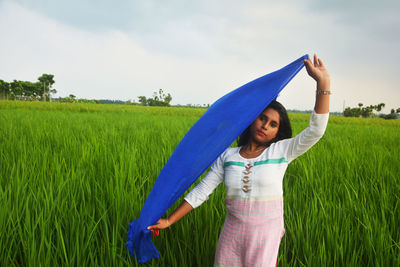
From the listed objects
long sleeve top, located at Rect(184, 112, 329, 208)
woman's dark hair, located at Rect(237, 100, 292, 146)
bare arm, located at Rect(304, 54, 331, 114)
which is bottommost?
long sleeve top, located at Rect(184, 112, 329, 208)

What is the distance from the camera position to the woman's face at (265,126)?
716mm

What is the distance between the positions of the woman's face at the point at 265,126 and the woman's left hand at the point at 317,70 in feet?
0.49

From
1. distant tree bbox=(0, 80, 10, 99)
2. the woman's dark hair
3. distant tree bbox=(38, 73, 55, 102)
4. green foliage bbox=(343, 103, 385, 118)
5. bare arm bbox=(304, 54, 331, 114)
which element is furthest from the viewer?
distant tree bbox=(38, 73, 55, 102)

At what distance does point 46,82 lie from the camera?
58281 mm

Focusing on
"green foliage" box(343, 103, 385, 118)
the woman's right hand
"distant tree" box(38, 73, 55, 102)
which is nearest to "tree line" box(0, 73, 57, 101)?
"distant tree" box(38, 73, 55, 102)

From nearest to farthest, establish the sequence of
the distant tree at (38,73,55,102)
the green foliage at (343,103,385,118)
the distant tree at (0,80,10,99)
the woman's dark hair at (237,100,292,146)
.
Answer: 1. the woman's dark hair at (237,100,292,146)
2. the green foliage at (343,103,385,118)
3. the distant tree at (0,80,10,99)
4. the distant tree at (38,73,55,102)

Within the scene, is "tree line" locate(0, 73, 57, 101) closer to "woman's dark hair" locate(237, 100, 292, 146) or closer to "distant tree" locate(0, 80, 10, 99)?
"distant tree" locate(0, 80, 10, 99)

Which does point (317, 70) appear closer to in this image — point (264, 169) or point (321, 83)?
point (321, 83)

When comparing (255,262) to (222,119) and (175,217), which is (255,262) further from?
(222,119)

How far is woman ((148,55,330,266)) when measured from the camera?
2.14 feet

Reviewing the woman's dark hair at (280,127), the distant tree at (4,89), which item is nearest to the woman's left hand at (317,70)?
the woman's dark hair at (280,127)

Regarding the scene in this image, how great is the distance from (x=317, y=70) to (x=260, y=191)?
0.38 meters

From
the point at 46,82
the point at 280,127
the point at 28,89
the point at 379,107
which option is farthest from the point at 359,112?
the point at 28,89

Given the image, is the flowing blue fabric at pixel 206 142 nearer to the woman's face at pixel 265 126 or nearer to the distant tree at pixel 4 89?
the woman's face at pixel 265 126
